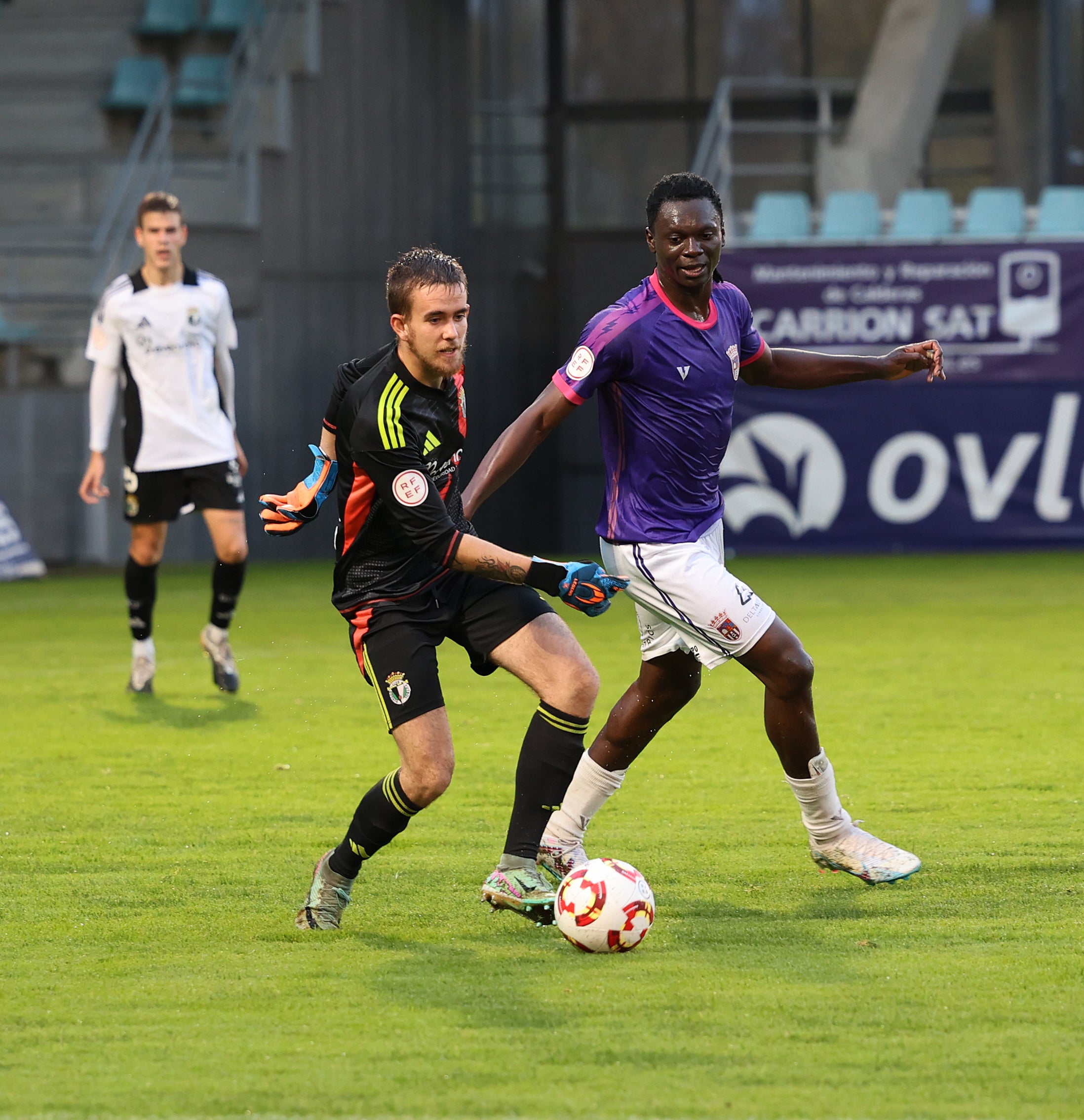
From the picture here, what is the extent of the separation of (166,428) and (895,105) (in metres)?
13.7

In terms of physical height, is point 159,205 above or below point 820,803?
above

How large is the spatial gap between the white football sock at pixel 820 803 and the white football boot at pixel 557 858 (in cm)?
64

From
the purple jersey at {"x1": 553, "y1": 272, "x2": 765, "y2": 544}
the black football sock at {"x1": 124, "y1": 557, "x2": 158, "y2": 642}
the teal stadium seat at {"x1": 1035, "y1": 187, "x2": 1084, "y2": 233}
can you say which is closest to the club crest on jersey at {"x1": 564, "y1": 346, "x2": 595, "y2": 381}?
the purple jersey at {"x1": 553, "y1": 272, "x2": 765, "y2": 544}

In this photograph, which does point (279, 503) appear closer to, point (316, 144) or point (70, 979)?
point (70, 979)

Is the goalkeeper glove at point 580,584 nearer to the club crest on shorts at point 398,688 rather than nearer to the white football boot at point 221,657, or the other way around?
the club crest on shorts at point 398,688

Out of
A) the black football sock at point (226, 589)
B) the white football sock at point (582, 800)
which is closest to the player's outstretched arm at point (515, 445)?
the white football sock at point (582, 800)

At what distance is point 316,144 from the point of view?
18.9 m

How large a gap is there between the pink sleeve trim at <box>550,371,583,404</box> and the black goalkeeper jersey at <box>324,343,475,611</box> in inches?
10.5

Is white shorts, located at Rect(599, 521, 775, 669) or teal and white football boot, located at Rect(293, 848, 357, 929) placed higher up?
white shorts, located at Rect(599, 521, 775, 669)

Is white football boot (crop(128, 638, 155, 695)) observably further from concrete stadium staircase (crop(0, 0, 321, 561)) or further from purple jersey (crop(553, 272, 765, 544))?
concrete stadium staircase (crop(0, 0, 321, 561))

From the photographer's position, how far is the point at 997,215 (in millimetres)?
18781

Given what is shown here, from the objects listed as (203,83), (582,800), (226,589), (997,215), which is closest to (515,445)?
(582,800)

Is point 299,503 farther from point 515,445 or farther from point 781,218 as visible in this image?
point 781,218

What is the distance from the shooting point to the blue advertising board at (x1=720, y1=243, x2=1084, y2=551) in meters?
17.3
